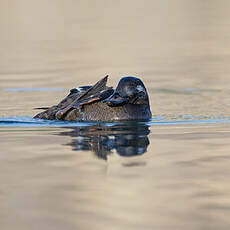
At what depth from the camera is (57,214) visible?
20.4 ft

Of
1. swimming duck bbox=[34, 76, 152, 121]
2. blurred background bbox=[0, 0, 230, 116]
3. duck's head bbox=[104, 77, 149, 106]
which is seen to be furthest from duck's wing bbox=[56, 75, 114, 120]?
blurred background bbox=[0, 0, 230, 116]

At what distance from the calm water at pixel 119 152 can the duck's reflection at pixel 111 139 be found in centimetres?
1

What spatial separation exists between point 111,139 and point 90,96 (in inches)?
Result: 55.4

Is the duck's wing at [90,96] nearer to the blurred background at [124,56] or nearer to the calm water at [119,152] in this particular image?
the calm water at [119,152]

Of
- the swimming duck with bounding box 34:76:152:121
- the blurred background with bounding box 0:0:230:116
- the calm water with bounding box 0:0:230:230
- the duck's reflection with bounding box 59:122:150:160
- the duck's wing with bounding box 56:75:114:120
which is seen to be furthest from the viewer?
the blurred background with bounding box 0:0:230:116

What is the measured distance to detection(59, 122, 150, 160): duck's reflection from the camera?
28.3 ft

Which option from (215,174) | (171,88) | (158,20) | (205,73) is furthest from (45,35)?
Result: (215,174)

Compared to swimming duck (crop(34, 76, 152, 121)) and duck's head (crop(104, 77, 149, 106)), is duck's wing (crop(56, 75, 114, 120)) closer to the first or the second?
swimming duck (crop(34, 76, 152, 121))

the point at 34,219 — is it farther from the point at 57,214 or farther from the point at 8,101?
the point at 8,101

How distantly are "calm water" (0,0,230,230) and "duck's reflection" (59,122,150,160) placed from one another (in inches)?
0.5

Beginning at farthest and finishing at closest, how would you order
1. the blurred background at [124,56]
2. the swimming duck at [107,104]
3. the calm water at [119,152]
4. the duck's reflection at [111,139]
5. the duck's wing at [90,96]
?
the blurred background at [124,56] < the swimming duck at [107,104] < the duck's wing at [90,96] < the duck's reflection at [111,139] < the calm water at [119,152]

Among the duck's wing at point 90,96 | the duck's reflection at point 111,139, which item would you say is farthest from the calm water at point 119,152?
the duck's wing at point 90,96

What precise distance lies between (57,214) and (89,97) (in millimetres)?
4497

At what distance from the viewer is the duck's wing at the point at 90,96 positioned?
10477 mm
